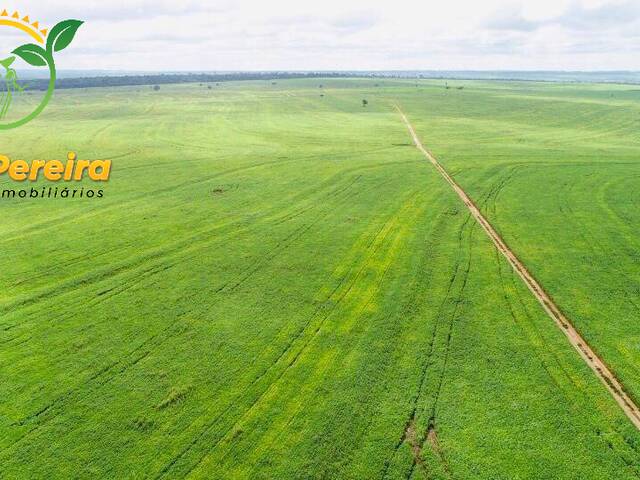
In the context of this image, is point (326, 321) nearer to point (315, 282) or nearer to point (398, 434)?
point (315, 282)

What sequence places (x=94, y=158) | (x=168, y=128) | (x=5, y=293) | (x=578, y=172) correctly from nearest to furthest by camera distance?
1. (x=5, y=293)
2. (x=578, y=172)
3. (x=94, y=158)
4. (x=168, y=128)

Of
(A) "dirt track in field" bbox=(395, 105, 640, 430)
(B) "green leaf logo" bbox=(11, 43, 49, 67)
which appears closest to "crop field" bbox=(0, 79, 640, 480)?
(A) "dirt track in field" bbox=(395, 105, 640, 430)

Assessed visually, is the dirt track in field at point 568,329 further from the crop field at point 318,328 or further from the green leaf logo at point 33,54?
the green leaf logo at point 33,54

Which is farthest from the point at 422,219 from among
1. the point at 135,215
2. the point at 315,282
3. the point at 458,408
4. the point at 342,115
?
the point at 342,115

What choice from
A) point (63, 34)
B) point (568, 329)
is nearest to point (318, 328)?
point (568, 329)

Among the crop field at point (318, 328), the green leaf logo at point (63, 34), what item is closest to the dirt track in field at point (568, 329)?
the crop field at point (318, 328)

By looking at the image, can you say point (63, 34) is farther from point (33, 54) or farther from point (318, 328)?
point (318, 328)
